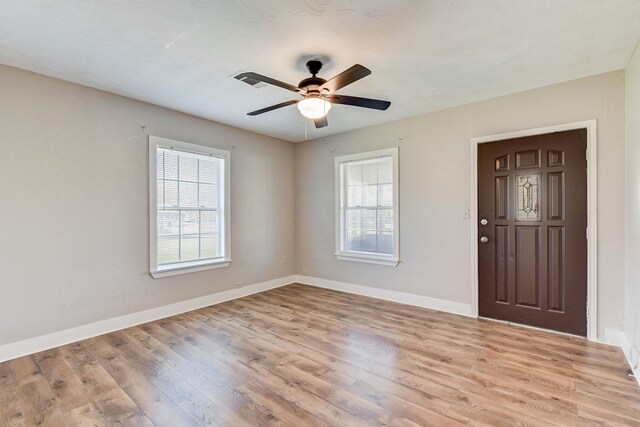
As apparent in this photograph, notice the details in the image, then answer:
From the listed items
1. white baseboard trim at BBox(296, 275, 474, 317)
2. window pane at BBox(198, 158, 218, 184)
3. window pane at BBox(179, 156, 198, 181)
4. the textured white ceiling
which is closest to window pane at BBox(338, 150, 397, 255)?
white baseboard trim at BBox(296, 275, 474, 317)

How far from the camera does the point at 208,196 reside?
14.1 ft

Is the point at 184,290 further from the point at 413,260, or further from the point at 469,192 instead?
the point at 469,192

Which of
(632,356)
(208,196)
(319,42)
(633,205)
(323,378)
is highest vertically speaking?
(319,42)

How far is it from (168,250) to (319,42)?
3067 millimetres

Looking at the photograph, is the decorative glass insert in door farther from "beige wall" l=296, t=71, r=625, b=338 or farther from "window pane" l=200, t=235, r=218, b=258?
"window pane" l=200, t=235, r=218, b=258

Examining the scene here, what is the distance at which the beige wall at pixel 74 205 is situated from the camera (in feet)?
8.85

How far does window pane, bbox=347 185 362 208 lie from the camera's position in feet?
15.8

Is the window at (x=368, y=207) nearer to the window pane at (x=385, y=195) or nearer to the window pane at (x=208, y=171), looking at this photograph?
the window pane at (x=385, y=195)

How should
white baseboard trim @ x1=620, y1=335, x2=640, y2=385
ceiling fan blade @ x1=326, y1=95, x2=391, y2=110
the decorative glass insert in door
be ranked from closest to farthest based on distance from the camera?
1. white baseboard trim @ x1=620, y1=335, x2=640, y2=385
2. ceiling fan blade @ x1=326, y1=95, x2=391, y2=110
3. the decorative glass insert in door

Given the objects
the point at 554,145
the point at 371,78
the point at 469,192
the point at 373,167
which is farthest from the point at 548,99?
the point at 373,167

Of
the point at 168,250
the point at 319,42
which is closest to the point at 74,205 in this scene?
the point at 168,250

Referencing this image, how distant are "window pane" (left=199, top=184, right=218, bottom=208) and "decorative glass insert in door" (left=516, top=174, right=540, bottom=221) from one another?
3.91 m

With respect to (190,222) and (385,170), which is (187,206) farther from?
(385,170)

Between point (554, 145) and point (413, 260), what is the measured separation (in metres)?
2.05
